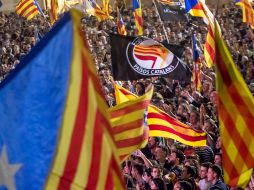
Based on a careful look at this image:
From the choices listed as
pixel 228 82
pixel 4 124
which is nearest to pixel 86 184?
pixel 4 124

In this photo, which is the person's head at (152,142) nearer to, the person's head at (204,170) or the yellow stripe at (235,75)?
the person's head at (204,170)

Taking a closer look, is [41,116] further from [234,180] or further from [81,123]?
[234,180]

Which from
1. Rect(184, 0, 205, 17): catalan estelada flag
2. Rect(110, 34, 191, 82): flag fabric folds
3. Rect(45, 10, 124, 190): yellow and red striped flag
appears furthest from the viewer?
Rect(184, 0, 205, 17): catalan estelada flag

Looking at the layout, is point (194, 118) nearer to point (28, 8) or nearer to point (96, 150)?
point (96, 150)

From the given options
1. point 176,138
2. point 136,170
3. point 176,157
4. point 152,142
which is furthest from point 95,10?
point 176,138

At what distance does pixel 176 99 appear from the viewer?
43.2 feet

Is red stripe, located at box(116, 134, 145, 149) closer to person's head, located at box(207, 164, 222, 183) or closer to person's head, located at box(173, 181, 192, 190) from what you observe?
person's head, located at box(207, 164, 222, 183)

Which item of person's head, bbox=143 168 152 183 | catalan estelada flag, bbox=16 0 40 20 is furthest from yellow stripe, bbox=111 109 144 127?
catalan estelada flag, bbox=16 0 40 20

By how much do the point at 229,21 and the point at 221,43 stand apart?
19.5 meters

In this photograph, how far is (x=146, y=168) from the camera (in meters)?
8.28

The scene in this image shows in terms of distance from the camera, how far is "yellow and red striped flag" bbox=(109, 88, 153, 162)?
5.71 meters

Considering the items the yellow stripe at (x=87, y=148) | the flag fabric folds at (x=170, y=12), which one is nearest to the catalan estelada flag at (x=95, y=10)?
the flag fabric folds at (x=170, y=12)

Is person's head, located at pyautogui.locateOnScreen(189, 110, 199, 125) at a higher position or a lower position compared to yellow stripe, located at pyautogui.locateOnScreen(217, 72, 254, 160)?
lower

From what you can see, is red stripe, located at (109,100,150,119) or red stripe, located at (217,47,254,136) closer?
red stripe, located at (217,47,254,136)
